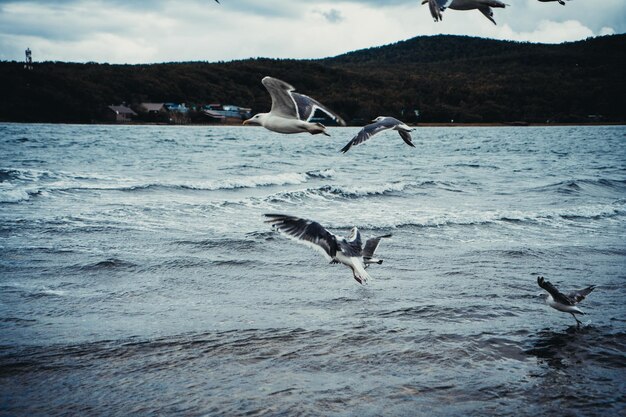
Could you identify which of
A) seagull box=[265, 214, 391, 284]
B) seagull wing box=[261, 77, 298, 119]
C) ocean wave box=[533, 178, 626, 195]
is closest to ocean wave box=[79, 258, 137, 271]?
seagull wing box=[261, 77, 298, 119]

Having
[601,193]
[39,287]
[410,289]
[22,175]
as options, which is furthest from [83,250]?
[601,193]

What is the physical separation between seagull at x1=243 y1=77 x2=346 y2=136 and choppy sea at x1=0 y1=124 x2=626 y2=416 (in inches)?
85.4

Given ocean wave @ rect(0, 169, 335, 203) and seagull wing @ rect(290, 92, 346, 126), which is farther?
ocean wave @ rect(0, 169, 335, 203)

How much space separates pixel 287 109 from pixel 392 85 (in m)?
67.4

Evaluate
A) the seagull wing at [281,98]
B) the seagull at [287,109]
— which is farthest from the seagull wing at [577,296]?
the seagull wing at [281,98]

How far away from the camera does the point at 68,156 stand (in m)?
29.8

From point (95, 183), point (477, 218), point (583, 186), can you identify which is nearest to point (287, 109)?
point (477, 218)

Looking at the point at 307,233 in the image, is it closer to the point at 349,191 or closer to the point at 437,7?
the point at 437,7

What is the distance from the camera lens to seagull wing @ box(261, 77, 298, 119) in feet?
23.4

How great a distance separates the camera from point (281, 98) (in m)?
7.22

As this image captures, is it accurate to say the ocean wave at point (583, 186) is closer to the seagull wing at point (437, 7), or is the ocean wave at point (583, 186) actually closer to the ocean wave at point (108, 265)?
the ocean wave at point (108, 265)

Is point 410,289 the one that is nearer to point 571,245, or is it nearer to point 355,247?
point 355,247

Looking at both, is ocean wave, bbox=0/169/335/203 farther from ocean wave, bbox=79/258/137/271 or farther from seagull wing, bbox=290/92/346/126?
seagull wing, bbox=290/92/346/126

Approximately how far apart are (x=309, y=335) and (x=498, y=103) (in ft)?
318
